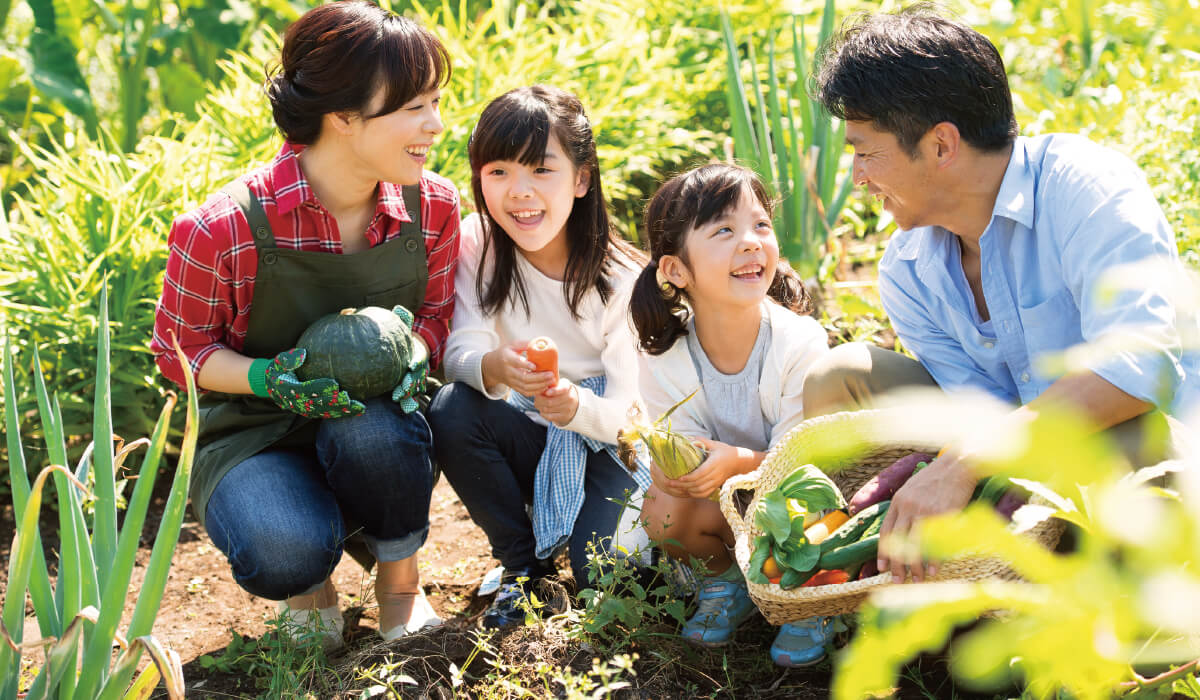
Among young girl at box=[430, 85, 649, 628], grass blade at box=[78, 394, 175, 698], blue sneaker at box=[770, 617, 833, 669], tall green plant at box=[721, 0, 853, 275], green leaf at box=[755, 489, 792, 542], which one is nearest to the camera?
grass blade at box=[78, 394, 175, 698]

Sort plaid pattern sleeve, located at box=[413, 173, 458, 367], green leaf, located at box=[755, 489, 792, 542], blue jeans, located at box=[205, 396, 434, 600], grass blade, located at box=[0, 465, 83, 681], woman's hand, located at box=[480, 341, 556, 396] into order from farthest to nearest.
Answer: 1. plaid pattern sleeve, located at box=[413, 173, 458, 367]
2. woman's hand, located at box=[480, 341, 556, 396]
3. blue jeans, located at box=[205, 396, 434, 600]
4. green leaf, located at box=[755, 489, 792, 542]
5. grass blade, located at box=[0, 465, 83, 681]

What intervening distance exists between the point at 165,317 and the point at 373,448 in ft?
1.79

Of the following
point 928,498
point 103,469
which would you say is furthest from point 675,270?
point 103,469

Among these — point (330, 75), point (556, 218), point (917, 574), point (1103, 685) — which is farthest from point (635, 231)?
point (1103, 685)

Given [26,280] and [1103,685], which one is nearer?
[1103,685]

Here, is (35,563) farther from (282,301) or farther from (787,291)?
(787,291)

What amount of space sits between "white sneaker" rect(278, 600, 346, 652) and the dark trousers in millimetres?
382

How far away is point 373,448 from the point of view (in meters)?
2.30

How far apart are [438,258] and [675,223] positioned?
57 cm

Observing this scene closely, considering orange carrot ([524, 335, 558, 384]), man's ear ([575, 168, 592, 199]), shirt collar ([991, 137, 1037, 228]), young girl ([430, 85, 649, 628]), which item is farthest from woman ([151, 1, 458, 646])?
shirt collar ([991, 137, 1037, 228])

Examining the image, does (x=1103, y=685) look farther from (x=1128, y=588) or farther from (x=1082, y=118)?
(x=1082, y=118)

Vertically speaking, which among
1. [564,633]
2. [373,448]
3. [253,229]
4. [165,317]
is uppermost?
[253,229]

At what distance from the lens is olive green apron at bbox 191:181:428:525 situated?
2348 millimetres

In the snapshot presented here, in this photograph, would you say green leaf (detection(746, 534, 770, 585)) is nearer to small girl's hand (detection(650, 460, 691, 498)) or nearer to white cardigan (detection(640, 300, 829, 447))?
small girl's hand (detection(650, 460, 691, 498))
